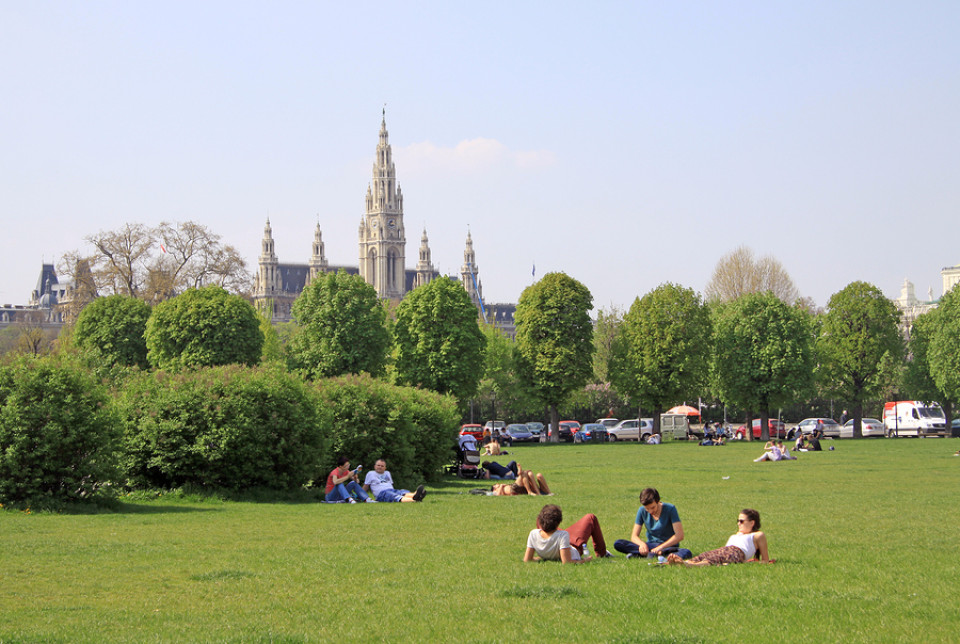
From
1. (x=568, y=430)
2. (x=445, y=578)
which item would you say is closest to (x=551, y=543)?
(x=445, y=578)

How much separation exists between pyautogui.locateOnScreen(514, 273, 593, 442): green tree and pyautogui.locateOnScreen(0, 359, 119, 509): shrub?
51.6 metres

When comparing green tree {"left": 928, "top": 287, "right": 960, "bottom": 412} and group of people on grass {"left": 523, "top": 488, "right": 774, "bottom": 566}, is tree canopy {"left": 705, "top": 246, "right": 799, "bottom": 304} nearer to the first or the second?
green tree {"left": 928, "top": 287, "right": 960, "bottom": 412}

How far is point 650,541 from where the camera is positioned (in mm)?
13797

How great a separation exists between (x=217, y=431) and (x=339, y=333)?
43.8 m

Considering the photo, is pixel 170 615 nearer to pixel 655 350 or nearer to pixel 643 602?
pixel 643 602

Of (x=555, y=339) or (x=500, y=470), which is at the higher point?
(x=555, y=339)

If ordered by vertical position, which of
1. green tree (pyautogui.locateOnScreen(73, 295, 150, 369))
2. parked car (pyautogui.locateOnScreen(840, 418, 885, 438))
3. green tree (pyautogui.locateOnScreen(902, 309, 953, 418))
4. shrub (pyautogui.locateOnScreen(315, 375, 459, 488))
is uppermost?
green tree (pyautogui.locateOnScreen(73, 295, 150, 369))

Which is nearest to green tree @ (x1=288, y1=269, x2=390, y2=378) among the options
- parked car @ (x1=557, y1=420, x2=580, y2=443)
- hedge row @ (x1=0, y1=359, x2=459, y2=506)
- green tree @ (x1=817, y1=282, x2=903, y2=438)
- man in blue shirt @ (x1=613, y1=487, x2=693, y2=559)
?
parked car @ (x1=557, y1=420, x2=580, y2=443)

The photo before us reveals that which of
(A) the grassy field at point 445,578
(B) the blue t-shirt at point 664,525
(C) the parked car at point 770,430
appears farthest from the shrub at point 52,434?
(C) the parked car at point 770,430

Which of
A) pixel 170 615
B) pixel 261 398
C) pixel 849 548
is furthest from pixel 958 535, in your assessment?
pixel 261 398

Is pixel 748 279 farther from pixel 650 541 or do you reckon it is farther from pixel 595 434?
pixel 650 541

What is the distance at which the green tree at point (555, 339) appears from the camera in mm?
71375

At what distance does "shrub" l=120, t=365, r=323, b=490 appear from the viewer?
22.6 meters

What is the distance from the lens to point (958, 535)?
1591 centimetres
